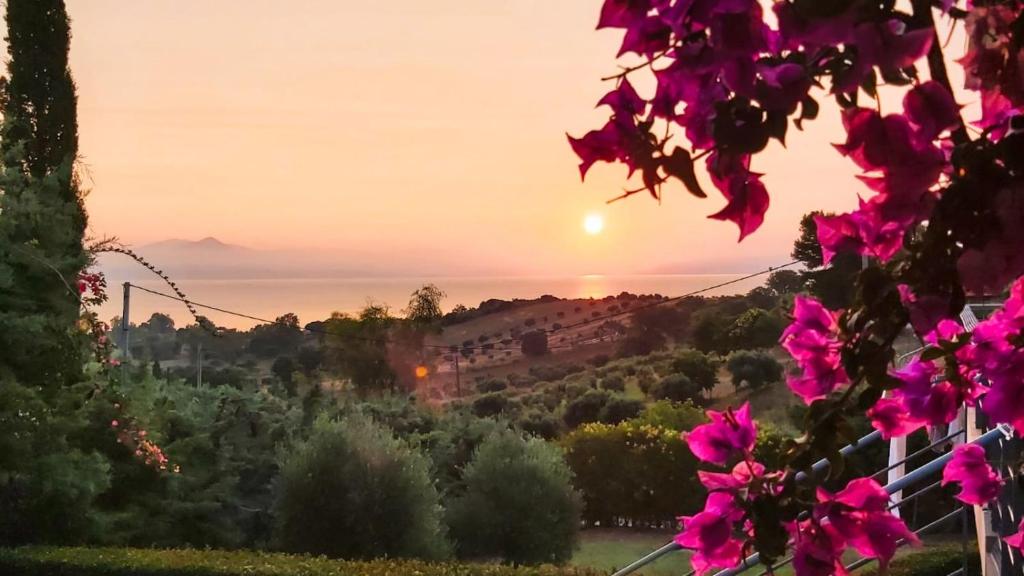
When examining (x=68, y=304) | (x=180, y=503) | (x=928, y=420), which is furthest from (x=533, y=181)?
(x=928, y=420)

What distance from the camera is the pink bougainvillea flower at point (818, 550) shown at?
70 centimetres

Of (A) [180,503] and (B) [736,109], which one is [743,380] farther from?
(B) [736,109]

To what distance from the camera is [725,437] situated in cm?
75

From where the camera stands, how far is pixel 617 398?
14.4 metres

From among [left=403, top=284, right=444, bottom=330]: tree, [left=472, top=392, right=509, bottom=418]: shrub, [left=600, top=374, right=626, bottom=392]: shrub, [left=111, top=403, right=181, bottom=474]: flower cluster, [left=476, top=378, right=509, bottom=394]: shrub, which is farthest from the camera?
[left=476, top=378, right=509, bottom=394]: shrub

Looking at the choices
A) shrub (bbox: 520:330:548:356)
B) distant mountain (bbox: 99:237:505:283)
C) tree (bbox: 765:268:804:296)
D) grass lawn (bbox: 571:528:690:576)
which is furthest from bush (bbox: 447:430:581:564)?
shrub (bbox: 520:330:548:356)

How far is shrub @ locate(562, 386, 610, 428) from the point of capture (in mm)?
14578

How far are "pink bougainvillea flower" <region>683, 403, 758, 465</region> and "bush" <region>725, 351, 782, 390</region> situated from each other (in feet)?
55.2

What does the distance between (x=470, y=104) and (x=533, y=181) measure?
708mm

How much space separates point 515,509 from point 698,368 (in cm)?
1155

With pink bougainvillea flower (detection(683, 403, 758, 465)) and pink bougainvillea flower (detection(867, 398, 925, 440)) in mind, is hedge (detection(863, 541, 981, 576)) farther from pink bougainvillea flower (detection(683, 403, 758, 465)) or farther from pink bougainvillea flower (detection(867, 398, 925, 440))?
pink bougainvillea flower (detection(683, 403, 758, 465))

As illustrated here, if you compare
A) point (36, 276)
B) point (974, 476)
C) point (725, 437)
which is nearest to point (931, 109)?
point (725, 437)

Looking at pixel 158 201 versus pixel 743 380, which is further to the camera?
pixel 743 380

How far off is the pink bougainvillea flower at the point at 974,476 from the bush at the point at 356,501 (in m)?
5.74
